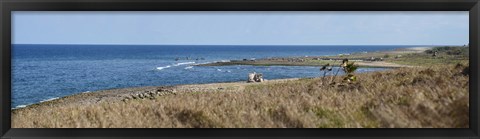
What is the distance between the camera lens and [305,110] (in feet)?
19.3

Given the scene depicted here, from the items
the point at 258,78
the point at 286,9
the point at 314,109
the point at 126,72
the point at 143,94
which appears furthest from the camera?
the point at 126,72

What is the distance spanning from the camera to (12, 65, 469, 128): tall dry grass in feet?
17.9

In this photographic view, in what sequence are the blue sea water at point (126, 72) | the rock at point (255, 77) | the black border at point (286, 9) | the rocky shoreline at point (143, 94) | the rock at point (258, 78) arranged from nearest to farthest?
the black border at point (286, 9) < the rocky shoreline at point (143, 94) < the blue sea water at point (126, 72) < the rock at point (255, 77) < the rock at point (258, 78)

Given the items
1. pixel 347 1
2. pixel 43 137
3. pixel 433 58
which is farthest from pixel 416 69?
pixel 43 137

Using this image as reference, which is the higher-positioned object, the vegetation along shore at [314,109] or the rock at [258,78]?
the rock at [258,78]

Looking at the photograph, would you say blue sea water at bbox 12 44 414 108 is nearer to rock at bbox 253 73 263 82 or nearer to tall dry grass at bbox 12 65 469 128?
rock at bbox 253 73 263 82

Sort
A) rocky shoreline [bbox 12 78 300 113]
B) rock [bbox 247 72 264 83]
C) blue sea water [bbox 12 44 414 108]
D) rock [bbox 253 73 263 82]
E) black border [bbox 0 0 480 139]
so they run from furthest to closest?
rock [bbox 253 73 263 82]
rock [bbox 247 72 264 83]
blue sea water [bbox 12 44 414 108]
rocky shoreline [bbox 12 78 300 113]
black border [bbox 0 0 480 139]

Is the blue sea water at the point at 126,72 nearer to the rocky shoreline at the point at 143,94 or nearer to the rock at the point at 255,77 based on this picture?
the rock at the point at 255,77

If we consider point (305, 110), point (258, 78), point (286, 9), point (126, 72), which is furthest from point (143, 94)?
point (126, 72)

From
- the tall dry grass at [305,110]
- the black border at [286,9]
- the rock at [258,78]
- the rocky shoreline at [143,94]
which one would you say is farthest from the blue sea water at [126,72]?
the tall dry grass at [305,110]

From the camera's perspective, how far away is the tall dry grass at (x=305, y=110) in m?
5.46

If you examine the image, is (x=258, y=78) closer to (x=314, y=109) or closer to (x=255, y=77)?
(x=255, y=77)

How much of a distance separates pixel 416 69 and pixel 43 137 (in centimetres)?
516

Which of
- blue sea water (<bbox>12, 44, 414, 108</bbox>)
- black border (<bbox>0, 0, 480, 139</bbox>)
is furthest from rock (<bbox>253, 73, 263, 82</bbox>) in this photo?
black border (<bbox>0, 0, 480, 139</bbox>)
